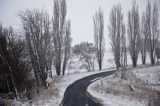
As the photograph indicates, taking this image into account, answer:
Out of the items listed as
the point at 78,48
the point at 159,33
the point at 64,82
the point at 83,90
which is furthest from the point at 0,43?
the point at 159,33

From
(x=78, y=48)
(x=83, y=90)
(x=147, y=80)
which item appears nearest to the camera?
(x=83, y=90)

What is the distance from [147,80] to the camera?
31297 mm

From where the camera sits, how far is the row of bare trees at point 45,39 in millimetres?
29938

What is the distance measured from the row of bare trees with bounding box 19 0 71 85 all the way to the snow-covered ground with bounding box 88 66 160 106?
302 inches

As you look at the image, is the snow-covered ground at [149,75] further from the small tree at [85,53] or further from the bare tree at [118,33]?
the small tree at [85,53]

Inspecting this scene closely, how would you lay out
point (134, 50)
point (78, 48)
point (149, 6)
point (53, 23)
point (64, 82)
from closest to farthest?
point (64, 82)
point (53, 23)
point (134, 50)
point (149, 6)
point (78, 48)

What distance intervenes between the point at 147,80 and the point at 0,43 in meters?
21.9

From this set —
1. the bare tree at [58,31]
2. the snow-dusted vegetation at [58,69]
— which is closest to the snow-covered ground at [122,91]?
the snow-dusted vegetation at [58,69]

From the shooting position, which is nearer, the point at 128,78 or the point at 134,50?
the point at 128,78

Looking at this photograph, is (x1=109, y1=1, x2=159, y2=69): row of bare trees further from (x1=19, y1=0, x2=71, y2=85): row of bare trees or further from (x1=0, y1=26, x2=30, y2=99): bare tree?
(x1=0, y1=26, x2=30, y2=99): bare tree

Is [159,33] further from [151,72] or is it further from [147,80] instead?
[147,80]

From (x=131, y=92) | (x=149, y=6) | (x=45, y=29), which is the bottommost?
(x=131, y=92)

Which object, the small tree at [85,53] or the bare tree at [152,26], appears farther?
the small tree at [85,53]

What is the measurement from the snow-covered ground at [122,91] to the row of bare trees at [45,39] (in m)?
7.66
